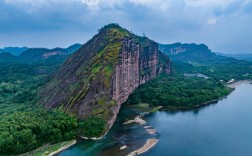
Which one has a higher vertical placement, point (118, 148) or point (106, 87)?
point (106, 87)

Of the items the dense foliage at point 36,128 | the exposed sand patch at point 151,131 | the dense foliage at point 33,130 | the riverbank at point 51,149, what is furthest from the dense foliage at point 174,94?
the riverbank at point 51,149

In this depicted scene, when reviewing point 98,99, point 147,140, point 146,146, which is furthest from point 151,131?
point 98,99

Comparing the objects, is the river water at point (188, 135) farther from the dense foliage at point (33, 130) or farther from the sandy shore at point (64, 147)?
the dense foliage at point (33, 130)

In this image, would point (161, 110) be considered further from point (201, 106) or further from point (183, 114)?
point (201, 106)

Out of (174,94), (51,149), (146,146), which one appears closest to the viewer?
(51,149)

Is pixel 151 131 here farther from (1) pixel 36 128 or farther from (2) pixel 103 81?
(1) pixel 36 128

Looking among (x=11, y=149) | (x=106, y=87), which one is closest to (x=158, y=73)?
(x=106, y=87)
